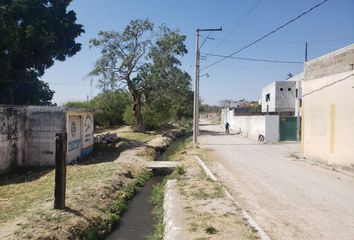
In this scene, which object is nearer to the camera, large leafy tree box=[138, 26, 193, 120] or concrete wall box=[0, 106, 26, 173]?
concrete wall box=[0, 106, 26, 173]

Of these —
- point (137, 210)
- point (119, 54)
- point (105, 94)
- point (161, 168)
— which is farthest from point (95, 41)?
point (137, 210)

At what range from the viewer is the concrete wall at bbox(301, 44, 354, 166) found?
15.9m

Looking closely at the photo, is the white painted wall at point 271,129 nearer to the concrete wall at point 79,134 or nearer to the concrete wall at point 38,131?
the concrete wall at point 79,134

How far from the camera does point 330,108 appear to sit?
17.6 meters

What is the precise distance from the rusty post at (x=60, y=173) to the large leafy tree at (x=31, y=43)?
19337 millimetres

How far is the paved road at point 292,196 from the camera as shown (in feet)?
27.4

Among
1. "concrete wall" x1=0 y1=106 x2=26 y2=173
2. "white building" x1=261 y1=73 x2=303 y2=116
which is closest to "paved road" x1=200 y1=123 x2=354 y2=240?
"concrete wall" x1=0 y1=106 x2=26 y2=173

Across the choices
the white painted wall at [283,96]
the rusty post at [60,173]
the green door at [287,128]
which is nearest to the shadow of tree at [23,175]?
the rusty post at [60,173]

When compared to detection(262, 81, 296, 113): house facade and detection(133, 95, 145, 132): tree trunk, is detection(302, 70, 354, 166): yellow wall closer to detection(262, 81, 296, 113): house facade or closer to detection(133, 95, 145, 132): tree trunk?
detection(133, 95, 145, 132): tree trunk

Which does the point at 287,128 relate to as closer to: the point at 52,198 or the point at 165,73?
the point at 165,73

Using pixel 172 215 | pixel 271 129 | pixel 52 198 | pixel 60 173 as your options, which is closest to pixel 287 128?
pixel 271 129

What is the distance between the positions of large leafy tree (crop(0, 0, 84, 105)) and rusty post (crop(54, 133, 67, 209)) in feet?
63.4

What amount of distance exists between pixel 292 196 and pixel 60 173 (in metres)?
6.42

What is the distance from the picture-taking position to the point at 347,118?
52.2 feet
